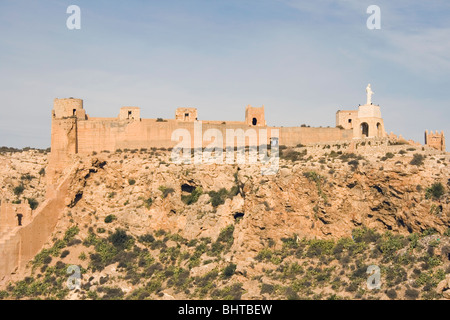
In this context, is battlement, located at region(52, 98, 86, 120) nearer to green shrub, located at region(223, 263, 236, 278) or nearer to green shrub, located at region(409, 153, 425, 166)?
green shrub, located at region(223, 263, 236, 278)

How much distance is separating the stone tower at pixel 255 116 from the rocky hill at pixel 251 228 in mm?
4719

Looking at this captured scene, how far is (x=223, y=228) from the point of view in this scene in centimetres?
6631

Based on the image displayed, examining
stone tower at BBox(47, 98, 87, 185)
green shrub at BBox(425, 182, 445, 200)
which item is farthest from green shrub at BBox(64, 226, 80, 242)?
green shrub at BBox(425, 182, 445, 200)

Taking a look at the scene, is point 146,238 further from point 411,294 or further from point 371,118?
point 411,294

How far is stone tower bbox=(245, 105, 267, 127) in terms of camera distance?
75.4 metres

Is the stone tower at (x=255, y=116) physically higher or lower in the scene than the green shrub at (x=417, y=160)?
higher

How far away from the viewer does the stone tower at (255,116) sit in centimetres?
7538

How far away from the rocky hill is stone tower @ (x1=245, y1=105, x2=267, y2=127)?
186 inches

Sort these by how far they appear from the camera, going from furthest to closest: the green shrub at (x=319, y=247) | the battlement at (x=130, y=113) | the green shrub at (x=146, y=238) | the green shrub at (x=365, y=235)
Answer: the battlement at (x=130, y=113) → the green shrub at (x=146, y=238) → the green shrub at (x=319, y=247) → the green shrub at (x=365, y=235)

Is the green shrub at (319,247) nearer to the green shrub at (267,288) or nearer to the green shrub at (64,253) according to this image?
the green shrub at (267,288)

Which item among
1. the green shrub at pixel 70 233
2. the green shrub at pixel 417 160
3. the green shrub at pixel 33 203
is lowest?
the green shrub at pixel 70 233

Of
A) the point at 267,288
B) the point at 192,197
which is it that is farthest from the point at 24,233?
the point at 267,288

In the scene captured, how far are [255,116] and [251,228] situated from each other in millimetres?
14182

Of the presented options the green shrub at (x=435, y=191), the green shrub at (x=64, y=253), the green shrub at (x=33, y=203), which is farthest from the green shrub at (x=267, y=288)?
the green shrub at (x=33, y=203)
